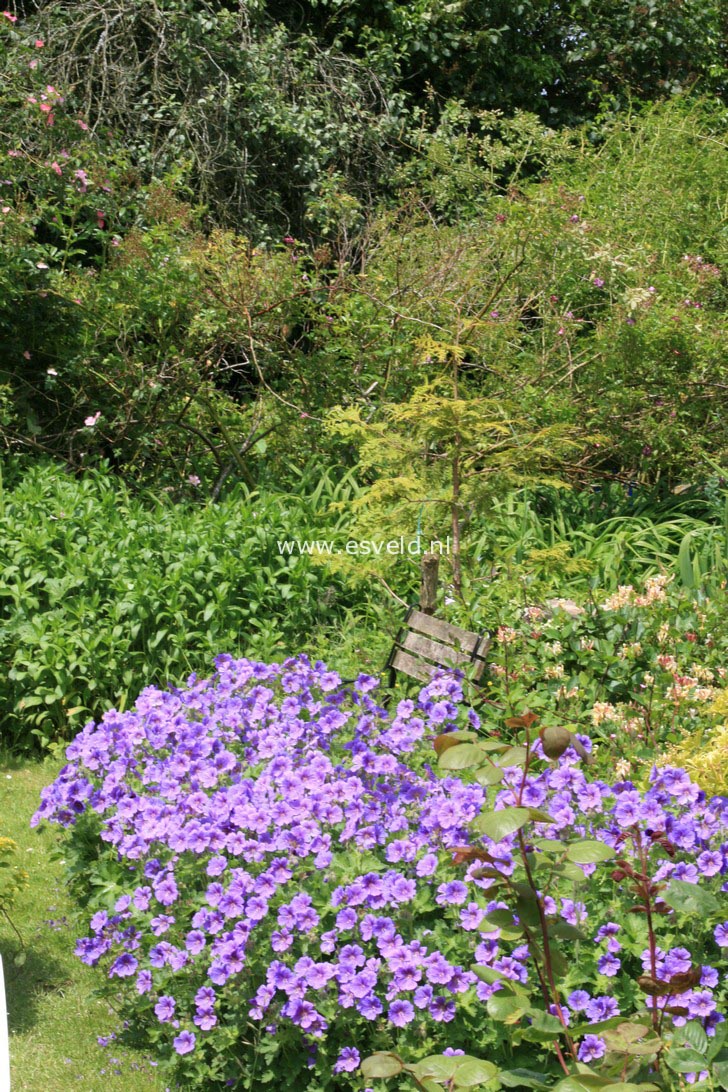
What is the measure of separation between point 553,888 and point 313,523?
319cm

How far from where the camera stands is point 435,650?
3676 mm

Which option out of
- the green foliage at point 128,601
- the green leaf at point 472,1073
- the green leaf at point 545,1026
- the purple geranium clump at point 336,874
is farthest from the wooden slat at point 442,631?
the green leaf at point 472,1073

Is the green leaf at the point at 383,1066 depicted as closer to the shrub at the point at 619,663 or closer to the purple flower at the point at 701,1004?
the purple flower at the point at 701,1004

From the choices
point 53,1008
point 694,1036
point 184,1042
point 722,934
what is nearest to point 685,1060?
point 694,1036

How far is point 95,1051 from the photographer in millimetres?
2748

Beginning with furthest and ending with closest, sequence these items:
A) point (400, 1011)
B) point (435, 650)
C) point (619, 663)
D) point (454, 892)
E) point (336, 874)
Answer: point (619, 663), point (435, 650), point (336, 874), point (454, 892), point (400, 1011)

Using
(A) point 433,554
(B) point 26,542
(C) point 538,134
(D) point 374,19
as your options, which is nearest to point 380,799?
(A) point 433,554

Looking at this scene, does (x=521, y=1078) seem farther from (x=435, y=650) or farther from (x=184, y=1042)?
(x=435, y=650)

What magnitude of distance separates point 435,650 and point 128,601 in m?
1.48

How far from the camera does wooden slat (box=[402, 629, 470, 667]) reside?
3631 mm

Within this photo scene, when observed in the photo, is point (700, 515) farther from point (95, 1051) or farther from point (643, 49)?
point (643, 49)

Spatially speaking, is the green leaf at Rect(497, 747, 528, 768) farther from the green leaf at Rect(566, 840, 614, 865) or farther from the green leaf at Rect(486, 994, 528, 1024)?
the green leaf at Rect(486, 994, 528, 1024)

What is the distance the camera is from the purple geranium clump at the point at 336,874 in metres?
2.22

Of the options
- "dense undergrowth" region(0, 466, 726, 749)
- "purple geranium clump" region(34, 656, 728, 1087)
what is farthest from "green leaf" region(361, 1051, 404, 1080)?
"dense undergrowth" region(0, 466, 726, 749)
